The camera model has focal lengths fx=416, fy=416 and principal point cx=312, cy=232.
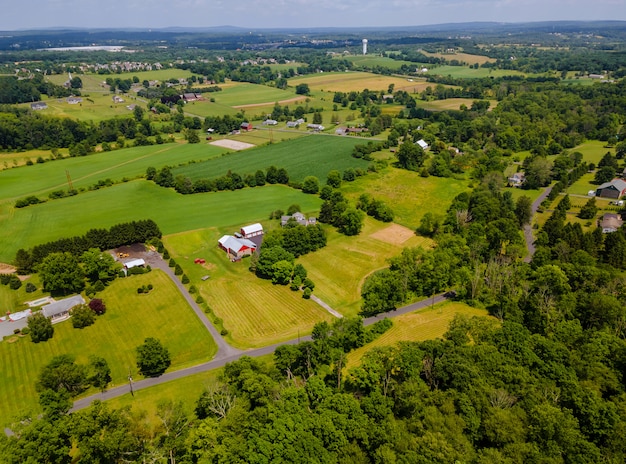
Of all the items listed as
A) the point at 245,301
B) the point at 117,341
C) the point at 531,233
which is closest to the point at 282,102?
the point at 531,233

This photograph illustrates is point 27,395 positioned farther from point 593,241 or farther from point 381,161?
point 381,161

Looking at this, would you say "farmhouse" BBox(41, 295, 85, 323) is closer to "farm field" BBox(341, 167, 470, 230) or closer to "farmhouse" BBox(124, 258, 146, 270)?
"farmhouse" BBox(124, 258, 146, 270)

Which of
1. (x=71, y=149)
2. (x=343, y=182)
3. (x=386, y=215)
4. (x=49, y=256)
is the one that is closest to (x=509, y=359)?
(x=386, y=215)

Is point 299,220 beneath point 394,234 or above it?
above

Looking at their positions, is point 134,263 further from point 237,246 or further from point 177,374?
point 177,374

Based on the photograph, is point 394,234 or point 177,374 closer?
point 177,374
